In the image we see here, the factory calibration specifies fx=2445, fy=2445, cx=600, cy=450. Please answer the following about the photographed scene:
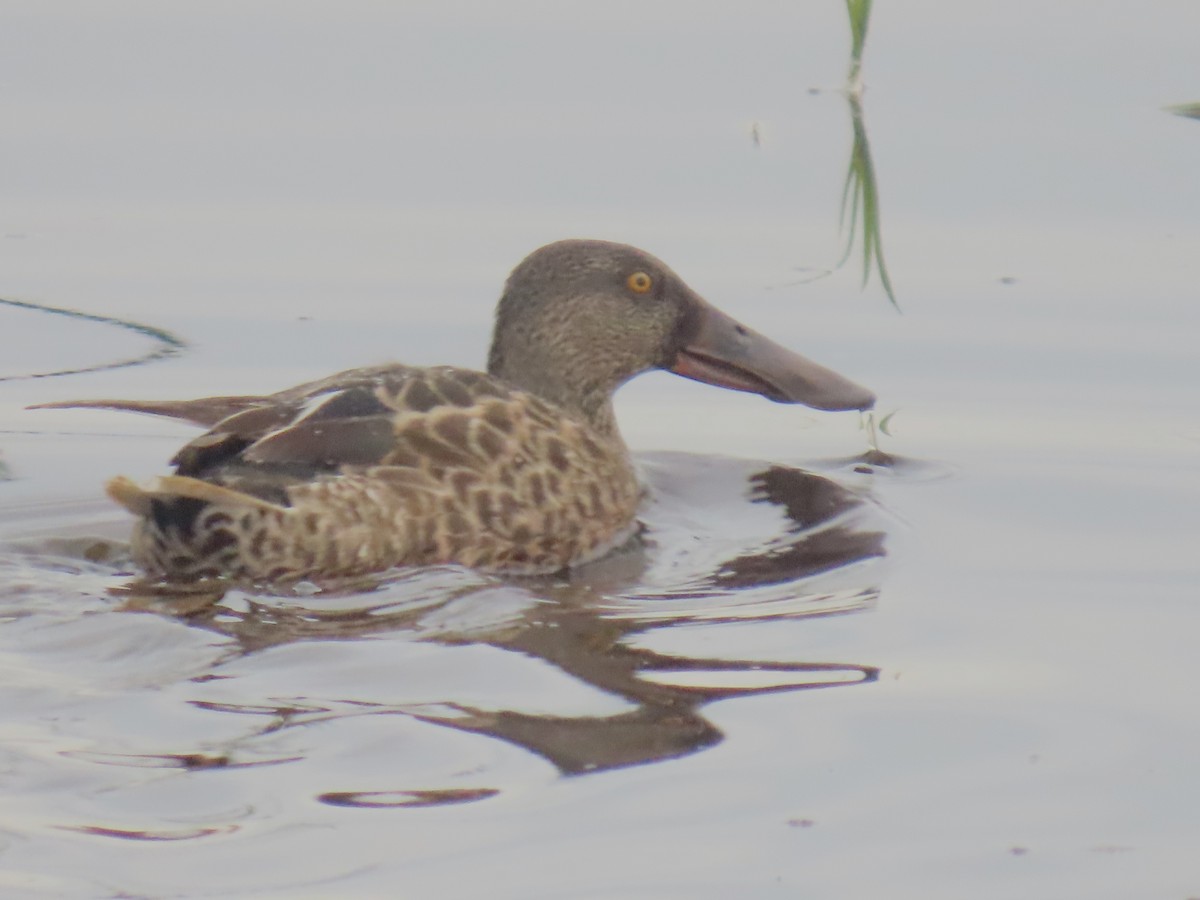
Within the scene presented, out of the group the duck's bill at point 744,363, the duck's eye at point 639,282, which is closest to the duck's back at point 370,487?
the duck's eye at point 639,282

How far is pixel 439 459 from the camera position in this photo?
6.68 m

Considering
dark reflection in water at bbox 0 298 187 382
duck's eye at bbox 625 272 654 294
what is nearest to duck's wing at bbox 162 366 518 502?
duck's eye at bbox 625 272 654 294

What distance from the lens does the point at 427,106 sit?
11.5 meters

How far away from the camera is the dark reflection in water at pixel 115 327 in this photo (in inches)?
338

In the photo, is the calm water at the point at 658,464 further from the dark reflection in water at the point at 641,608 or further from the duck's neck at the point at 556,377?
the duck's neck at the point at 556,377

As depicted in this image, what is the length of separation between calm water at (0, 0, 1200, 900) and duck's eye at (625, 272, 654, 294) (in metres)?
0.59

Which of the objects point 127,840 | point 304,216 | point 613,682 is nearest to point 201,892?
point 127,840

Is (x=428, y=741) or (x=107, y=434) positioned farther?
(x=107, y=434)

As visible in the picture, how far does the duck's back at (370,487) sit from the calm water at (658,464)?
0.57ft

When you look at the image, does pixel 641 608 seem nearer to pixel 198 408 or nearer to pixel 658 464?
pixel 198 408

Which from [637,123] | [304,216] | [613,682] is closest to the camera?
[613,682]

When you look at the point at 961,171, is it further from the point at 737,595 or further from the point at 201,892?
the point at 201,892

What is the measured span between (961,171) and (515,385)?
3703 mm

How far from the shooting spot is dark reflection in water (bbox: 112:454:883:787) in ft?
16.8
